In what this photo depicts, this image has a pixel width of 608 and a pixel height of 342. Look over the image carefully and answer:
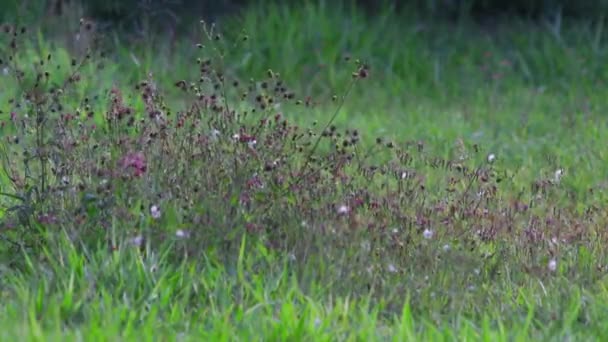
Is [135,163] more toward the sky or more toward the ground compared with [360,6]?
more toward the sky

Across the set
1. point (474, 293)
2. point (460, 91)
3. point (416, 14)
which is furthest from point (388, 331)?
point (416, 14)

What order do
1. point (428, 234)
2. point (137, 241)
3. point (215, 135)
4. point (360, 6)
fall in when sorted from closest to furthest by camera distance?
1. point (137, 241)
2. point (428, 234)
3. point (215, 135)
4. point (360, 6)

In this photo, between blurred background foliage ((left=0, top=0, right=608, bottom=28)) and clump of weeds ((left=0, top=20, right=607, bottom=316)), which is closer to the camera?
clump of weeds ((left=0, top=20, right=607, bottom=316))

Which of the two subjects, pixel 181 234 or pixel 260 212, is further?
pixel 260 212

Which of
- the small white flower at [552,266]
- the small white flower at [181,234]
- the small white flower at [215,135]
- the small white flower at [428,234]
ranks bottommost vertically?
the small white flower at [552,266]

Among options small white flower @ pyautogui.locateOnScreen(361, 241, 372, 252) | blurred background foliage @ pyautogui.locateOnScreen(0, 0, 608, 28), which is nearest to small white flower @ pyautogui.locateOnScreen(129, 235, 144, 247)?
small white flower @ pyautogui.locateOnScreen(361, 241, 372, 252)

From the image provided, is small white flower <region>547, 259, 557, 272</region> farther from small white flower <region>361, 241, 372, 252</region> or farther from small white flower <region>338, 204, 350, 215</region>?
small white flower <region>338, 204, 350, 215</region>

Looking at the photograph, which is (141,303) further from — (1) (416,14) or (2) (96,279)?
(1) (416,14)

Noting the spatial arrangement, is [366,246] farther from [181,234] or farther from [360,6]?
[360,6]

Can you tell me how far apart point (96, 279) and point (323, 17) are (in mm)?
6279

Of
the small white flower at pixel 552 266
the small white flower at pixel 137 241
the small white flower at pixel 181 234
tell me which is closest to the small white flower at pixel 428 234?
the small white flower at pixel 552 266

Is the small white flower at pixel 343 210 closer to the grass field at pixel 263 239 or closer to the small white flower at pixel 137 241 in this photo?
the grass field at pixel 263 239

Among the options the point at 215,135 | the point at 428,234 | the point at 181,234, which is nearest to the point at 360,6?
the point at 215,135

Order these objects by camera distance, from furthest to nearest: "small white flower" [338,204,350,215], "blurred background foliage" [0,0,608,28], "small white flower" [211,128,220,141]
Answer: "blurred background foliage" [0,0,608,28]
"small white flower" [211,128,220,141]
"small white flower" [338,204,350,215]
